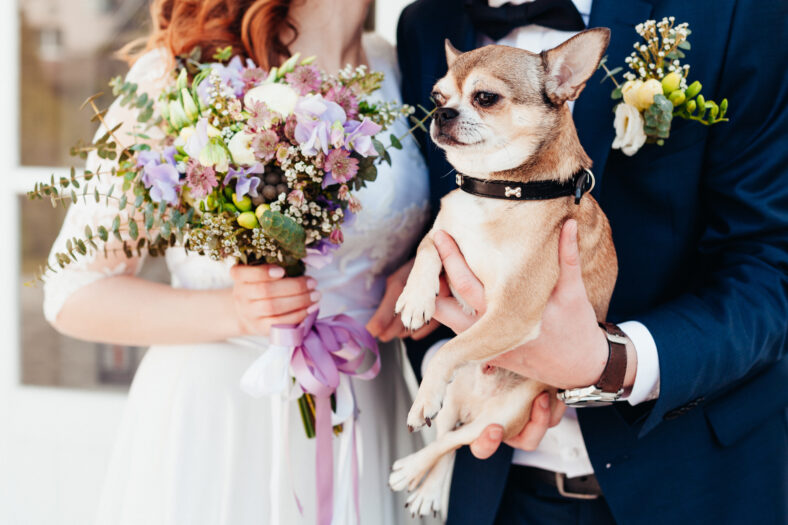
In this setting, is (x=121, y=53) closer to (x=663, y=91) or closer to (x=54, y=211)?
(x=54, y=211)

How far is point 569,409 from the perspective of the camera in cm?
116

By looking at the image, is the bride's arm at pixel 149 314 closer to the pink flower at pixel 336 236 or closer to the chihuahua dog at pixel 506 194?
the pink flower at pixel 336 236

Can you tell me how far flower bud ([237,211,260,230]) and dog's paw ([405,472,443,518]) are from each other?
1.98 ft

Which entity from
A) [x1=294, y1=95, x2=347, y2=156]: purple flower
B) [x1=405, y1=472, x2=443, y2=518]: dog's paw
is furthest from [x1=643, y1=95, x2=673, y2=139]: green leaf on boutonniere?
[x1=405, y1=472, x2=443, y2=518]: dog's paw

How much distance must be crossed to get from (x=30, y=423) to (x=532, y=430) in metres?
2.03

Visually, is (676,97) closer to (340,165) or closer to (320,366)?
(340,165)

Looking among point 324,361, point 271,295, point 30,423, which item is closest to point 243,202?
point 271,295

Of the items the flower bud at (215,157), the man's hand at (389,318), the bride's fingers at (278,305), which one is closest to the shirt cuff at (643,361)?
the man's hand at (389,318)

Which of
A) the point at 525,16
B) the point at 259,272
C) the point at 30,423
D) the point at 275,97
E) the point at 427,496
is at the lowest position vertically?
the point at 30,423

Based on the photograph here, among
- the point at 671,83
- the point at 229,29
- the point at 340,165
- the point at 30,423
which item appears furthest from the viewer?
the point at 30,423

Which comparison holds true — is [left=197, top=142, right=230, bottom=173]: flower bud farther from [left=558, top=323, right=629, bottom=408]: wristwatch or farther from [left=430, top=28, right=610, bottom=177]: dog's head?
[left=558, top=323, right=629, bottom=408]: wristwatch

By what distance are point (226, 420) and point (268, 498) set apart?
0.19 m

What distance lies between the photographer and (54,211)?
7.41 ft

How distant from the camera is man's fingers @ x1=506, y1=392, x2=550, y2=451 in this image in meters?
1.04
